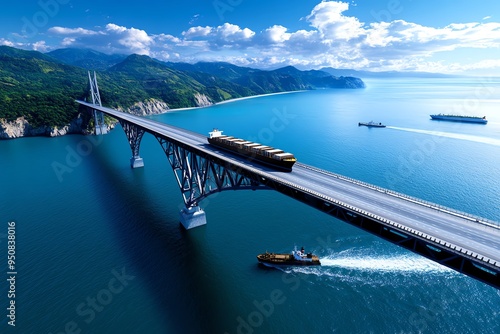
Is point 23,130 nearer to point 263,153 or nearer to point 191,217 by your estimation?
point 191,217

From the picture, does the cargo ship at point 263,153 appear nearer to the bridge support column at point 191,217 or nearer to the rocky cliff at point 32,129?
the bridge support column at point 191,217

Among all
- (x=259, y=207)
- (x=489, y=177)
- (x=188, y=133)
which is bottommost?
(x=489, y=177)

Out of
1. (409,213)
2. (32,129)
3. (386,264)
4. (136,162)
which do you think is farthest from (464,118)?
(32,129)

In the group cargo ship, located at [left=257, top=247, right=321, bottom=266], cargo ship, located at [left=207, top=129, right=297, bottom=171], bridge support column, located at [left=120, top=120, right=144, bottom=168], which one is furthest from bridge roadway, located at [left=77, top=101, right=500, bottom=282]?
bridge support column, located at [left=120, top=120, right=144, bottom=168]

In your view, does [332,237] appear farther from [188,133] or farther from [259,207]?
[188,133]

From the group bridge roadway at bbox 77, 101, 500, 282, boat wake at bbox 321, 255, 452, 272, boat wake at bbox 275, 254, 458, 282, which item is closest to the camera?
bridge roadway at bbox 77, 101, 500, 282

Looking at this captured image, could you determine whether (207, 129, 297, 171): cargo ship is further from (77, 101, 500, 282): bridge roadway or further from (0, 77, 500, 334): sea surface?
(0, 77, 500, 334): sea surface

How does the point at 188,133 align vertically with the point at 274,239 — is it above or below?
above

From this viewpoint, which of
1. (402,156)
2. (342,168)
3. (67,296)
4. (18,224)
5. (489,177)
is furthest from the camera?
(402,156)

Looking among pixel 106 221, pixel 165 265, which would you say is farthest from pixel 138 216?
pixel 165 265
